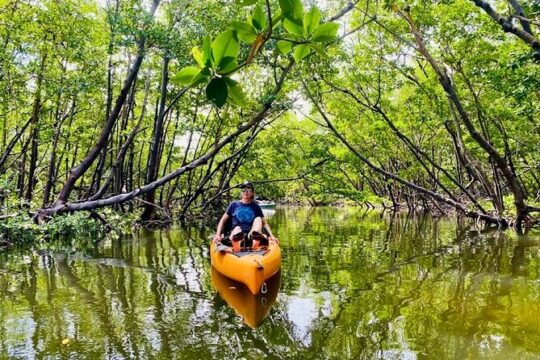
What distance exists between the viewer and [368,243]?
13.3 meters

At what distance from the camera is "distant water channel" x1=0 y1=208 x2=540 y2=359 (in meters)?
4.58

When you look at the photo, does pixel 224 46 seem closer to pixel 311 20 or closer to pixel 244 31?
pixel 244 31

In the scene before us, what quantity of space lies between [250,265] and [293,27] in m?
5.73

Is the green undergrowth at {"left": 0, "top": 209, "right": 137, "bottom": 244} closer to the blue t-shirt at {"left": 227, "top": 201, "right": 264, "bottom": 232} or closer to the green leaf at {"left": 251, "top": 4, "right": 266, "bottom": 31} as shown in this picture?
the blue t-shirt at {"left": 227, "top": 201, "right": 264, "bottom": 232}

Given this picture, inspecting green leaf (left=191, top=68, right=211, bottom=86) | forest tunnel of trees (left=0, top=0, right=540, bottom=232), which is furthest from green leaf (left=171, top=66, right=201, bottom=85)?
forest tunnel of trees (left=0, top=0, right=540, bottom=232)

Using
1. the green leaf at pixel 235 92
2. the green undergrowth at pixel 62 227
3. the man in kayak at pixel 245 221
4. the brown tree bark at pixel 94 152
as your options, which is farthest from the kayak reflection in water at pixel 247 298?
the green leaf at pixel 235 92

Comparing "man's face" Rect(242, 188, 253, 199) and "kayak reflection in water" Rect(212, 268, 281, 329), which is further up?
"man's face" Rect(242, 188, 253, 199)

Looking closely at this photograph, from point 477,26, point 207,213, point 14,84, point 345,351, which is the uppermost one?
point 477,26

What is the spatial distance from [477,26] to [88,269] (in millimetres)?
11281

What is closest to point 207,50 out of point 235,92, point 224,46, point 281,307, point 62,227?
point 224,46

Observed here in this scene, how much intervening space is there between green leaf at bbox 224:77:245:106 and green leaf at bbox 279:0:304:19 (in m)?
0.19

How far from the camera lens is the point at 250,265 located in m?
6.58

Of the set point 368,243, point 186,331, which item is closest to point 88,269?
point 186,331

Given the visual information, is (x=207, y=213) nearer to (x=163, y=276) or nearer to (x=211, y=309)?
(x=163, y=276)
